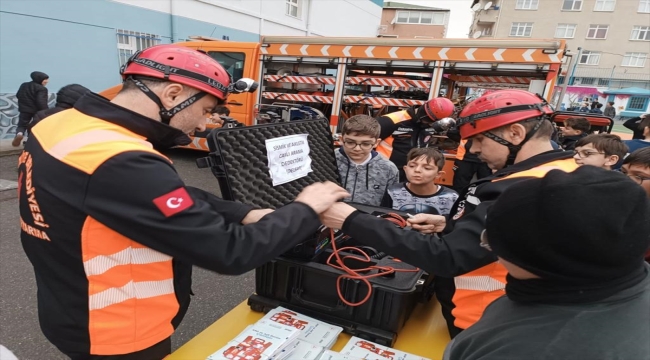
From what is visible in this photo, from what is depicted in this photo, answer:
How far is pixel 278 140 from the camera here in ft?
5.63

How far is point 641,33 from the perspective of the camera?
37.1 meters

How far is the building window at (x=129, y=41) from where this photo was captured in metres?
9.37

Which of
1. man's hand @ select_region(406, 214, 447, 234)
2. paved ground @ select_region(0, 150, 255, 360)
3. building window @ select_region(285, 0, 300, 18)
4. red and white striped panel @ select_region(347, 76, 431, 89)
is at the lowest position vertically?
paved ground @ select_region(0, 150, 255, 360)

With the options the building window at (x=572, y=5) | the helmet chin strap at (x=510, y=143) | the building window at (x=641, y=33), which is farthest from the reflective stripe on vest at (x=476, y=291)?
the building window at (x=641, y=33)

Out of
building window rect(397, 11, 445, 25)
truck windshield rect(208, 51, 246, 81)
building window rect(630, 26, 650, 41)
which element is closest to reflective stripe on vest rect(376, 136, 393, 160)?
truck windshield rect(208, 51, 246, 81)

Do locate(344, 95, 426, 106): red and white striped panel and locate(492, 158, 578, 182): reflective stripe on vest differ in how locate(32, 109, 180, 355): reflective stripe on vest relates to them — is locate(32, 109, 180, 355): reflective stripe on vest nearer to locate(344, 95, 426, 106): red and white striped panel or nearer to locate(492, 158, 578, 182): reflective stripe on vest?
Answer: locate(492, 158, 578, 182): reflective stripe on vest

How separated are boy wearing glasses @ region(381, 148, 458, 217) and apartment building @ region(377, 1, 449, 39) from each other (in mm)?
41183

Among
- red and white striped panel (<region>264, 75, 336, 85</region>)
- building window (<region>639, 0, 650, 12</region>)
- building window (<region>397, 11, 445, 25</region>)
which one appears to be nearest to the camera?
red and white striped panel (<region>264, 75, 336, 85</region>)

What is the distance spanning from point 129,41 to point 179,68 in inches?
397

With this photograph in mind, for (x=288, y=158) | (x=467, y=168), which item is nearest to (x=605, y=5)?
(x=467, y=168)

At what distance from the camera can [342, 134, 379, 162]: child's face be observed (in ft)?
9.12

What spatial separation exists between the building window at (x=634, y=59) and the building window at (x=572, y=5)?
6.87m

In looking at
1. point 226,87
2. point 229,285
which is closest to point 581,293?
point 226,87

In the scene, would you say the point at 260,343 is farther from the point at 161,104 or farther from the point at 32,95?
the point at 32,95
